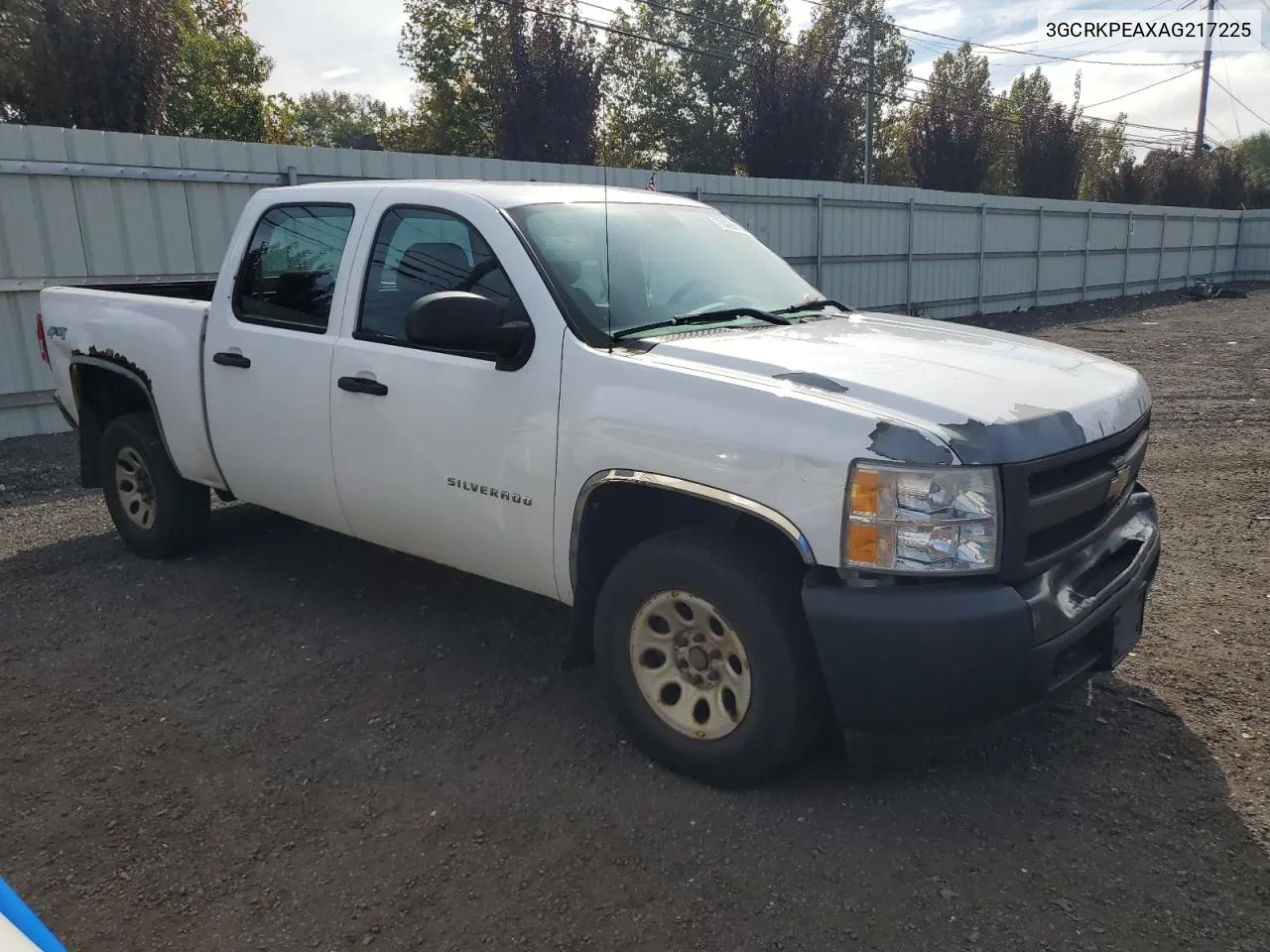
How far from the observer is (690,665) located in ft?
10.4

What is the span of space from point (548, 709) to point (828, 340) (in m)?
1.73

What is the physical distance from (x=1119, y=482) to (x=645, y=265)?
1.83m

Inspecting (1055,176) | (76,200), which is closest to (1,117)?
(76,200)

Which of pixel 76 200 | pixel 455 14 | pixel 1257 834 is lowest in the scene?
pixel 1257 834

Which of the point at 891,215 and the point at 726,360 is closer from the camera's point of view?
the point at 726,360

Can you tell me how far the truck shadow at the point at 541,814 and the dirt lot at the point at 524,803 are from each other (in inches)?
0.4

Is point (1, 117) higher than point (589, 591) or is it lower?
higher

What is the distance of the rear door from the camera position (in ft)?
13.8

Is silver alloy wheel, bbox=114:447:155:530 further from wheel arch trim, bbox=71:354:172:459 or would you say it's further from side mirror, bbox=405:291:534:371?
side mirror, bbox=405:291:534:371

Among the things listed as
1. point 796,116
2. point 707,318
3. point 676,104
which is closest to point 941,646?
point 707,318

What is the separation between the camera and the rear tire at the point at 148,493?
5273mm

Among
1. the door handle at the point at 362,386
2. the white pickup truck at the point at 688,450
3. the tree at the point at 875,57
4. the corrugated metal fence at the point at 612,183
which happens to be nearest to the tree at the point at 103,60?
the corrugated metal fence at the point at 612,183

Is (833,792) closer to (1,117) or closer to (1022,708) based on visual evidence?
(1022,708)

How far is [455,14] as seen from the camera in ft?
123
